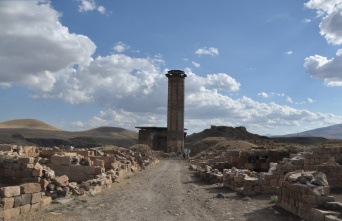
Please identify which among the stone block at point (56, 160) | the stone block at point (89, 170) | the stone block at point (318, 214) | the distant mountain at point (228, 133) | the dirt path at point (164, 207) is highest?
the distant mountain at point (228, 133)

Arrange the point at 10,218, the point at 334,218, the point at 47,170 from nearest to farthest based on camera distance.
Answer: the point at 334,218, the point at 10,218, the point at 47,170

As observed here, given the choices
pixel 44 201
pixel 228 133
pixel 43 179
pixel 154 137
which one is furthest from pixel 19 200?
pixel 228 133

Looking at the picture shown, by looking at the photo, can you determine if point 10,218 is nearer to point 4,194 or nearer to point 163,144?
point 4,194

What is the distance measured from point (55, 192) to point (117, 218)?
12.2ft

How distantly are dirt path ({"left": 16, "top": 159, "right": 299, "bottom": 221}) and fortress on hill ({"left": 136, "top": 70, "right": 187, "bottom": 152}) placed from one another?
4246cm

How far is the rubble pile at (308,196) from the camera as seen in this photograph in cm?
852

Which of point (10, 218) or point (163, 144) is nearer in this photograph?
point (10, 218)

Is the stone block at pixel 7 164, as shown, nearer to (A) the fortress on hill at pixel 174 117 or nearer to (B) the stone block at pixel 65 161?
(B) the stone block at pixel 65 161

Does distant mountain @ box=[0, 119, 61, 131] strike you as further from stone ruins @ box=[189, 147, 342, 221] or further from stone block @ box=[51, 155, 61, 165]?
stone ruins @ box=[189, 147, 342, 221]

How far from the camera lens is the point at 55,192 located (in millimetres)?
12445

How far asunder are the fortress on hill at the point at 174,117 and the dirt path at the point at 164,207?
42459 mm

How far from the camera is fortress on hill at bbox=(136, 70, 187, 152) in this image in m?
57.8

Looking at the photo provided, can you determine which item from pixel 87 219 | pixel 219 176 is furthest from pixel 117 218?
pixel 219 176

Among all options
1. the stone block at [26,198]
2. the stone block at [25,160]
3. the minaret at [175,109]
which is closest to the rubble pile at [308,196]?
the stone block at [26,198]
